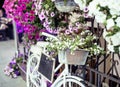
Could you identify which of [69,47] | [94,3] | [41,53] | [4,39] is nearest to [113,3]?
[94,3]

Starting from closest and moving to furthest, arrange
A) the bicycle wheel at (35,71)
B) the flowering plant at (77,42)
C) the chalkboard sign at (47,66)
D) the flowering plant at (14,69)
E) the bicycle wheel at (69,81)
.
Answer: the flowering plant at (77,42), the bicycle wheel at (69,81), the chalkboard sign at (47,66), the bicycle wheel at (35,71), the flowering plant at (14,69)

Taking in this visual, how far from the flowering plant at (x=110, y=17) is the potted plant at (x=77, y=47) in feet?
2.26

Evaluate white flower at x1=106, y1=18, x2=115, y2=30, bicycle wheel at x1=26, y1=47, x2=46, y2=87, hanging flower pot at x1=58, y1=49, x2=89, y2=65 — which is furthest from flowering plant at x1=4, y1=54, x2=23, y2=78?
white flower at x1=106, y1=18, x2=115, y2=30

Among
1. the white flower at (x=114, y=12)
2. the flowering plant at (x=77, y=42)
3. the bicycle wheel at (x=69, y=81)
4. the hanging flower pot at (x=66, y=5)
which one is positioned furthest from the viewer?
the hanging flower pot at (x=66, y=5)

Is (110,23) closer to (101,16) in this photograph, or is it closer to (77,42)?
(101,16)

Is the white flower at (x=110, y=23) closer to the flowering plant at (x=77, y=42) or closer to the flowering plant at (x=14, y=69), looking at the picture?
the flowering plant at (x=77, y=42)

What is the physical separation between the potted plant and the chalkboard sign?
1.85ft

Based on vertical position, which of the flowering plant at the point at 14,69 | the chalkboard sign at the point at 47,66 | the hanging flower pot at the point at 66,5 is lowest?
the flowering plant at the point at 14,69

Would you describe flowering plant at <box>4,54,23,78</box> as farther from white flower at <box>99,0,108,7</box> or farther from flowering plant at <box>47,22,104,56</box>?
white flower at <box>99,0,108,7</box>

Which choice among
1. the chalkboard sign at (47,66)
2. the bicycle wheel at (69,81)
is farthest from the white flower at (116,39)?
the chalkboard sign at (47,66)

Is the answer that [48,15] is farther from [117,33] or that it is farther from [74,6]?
[117,33]

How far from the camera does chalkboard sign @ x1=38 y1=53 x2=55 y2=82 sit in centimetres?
342

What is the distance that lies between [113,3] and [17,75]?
174 inches

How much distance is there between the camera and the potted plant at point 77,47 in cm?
265
